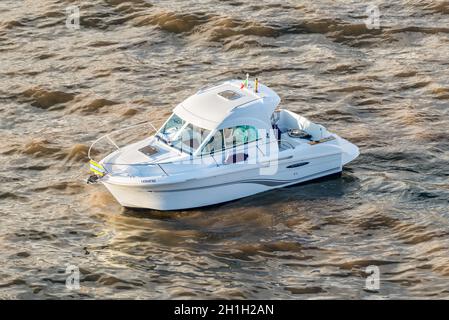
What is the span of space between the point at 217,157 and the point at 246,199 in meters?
1.38

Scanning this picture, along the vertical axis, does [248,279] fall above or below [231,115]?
below

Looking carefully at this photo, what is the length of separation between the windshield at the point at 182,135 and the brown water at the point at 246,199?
1646 millimetres

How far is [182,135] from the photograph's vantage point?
2475cm

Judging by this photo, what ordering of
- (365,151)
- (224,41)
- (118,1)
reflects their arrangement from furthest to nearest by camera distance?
1. (118,1)
2. (224,41)
3. (365,151)

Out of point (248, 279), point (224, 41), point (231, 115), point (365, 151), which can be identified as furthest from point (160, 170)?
point (224, 41)

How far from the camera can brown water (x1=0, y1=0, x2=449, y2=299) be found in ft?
72.3

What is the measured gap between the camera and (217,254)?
898 inches

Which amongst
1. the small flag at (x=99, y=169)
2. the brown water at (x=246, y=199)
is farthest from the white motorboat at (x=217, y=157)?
the brown water at (x=246, y=199)

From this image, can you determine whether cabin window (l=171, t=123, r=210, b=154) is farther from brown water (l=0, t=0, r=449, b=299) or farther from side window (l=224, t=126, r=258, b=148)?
brown water (l=0, t=0, r=449, b=299)

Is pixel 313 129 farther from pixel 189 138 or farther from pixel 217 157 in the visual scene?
pixel 189 138

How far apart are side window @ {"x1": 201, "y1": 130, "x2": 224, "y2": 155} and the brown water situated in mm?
1417

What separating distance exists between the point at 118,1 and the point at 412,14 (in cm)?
1052

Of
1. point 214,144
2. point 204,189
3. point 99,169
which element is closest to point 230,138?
point 214,144

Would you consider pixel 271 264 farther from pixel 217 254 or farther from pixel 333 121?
pixel 333 121
